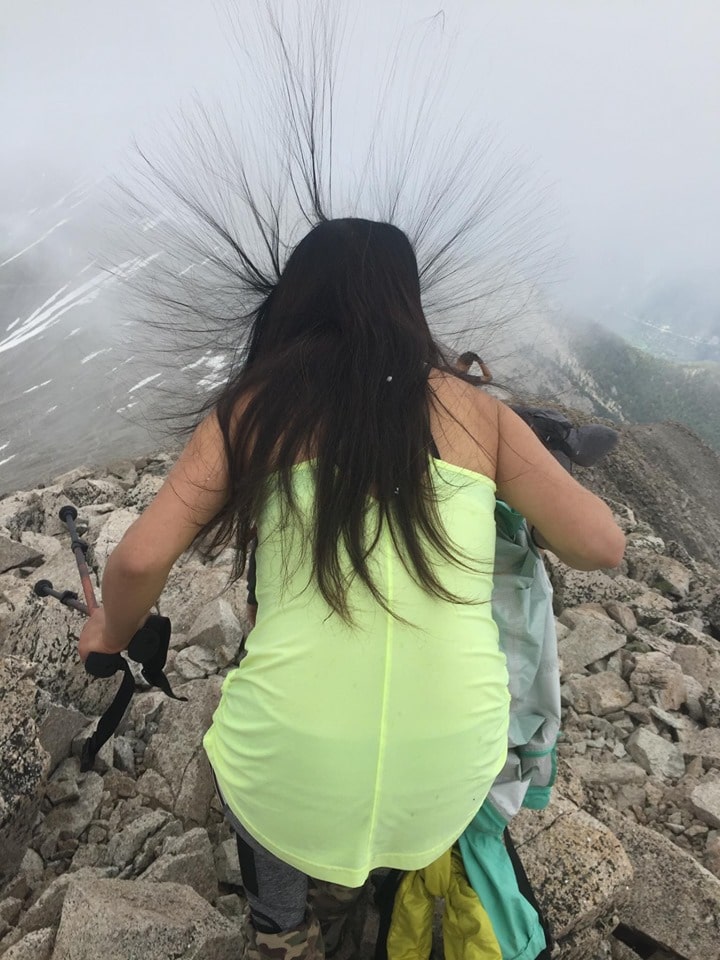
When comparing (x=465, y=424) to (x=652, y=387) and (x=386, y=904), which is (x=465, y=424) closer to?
(x=386, y=904)

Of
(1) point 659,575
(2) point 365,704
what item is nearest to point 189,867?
(2) point 365,704

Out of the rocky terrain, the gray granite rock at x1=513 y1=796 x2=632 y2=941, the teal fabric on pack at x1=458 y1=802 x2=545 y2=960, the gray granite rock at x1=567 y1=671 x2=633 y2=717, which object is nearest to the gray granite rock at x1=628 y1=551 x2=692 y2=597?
the rocky terrain

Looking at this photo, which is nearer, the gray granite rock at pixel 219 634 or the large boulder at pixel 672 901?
the large boulder at pixel 672 901

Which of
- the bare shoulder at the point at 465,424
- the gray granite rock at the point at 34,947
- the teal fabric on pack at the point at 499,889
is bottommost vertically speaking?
the gray granite rock at the point at 34,947

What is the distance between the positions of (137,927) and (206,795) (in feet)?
2.78

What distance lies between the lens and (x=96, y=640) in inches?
61.6

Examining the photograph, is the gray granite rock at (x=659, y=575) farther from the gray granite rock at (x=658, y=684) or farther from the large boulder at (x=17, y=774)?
the large boulder at (x=17, y=774)

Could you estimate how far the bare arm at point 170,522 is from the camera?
1268mm

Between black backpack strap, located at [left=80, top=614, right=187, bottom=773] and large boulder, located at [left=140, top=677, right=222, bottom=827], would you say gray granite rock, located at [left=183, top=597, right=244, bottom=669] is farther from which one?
A: black backpack strap, located at [left=80, top=614, right=187, bottom=773]

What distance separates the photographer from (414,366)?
139 centimetres

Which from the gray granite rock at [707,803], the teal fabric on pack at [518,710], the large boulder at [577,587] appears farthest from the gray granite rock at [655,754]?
the teal fabric on pack at [518,710]

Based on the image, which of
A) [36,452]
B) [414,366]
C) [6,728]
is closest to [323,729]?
[414,366]

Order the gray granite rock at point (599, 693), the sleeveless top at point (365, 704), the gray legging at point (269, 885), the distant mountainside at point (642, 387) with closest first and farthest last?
the sleeveless top at point (365, 704), the gray legging at point (269, 885), the gray granite rock at point (599, 693), the distant mountainside at point (642, 387)

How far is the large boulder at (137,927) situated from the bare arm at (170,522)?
3.86 ft
